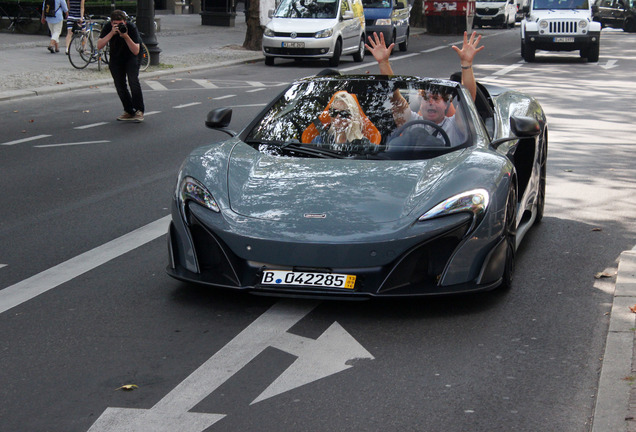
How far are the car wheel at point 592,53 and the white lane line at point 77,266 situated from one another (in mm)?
22287

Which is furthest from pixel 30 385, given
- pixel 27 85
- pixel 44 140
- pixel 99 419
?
pixel 27 85

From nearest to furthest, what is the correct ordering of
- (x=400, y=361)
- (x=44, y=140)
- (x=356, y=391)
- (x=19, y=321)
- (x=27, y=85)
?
(x=356, y=391) < (x=400, y=361) < (x=19, y=321) < (x=44, y=140) < (x=27, y=85)

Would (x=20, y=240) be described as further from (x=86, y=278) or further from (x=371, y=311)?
(x=371, y=311)

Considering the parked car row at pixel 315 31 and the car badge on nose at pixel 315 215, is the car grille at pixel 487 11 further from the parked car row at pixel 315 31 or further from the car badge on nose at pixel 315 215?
the car badge on nose at pixel 315 215

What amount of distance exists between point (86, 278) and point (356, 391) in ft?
8.34

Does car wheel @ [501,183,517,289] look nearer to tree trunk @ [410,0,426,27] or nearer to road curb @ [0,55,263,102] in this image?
road curb @ [0,55,263,102]

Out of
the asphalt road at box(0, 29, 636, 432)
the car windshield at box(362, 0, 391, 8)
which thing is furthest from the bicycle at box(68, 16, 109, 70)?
the asphalt road at box(0, 29, 636, 432)

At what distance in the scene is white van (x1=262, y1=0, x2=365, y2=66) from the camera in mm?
26422

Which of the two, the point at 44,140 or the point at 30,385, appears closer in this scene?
the point at 30,385

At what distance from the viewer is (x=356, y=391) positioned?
14.9ft

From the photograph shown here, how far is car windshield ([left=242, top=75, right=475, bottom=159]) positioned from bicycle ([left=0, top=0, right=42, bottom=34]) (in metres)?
28.2

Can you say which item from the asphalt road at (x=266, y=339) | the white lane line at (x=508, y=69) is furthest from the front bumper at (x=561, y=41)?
the asphalt road at (x=266, y=339)

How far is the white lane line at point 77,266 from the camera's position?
608cm

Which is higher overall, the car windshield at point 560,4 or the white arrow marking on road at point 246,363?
the car windshield at point 560,4
